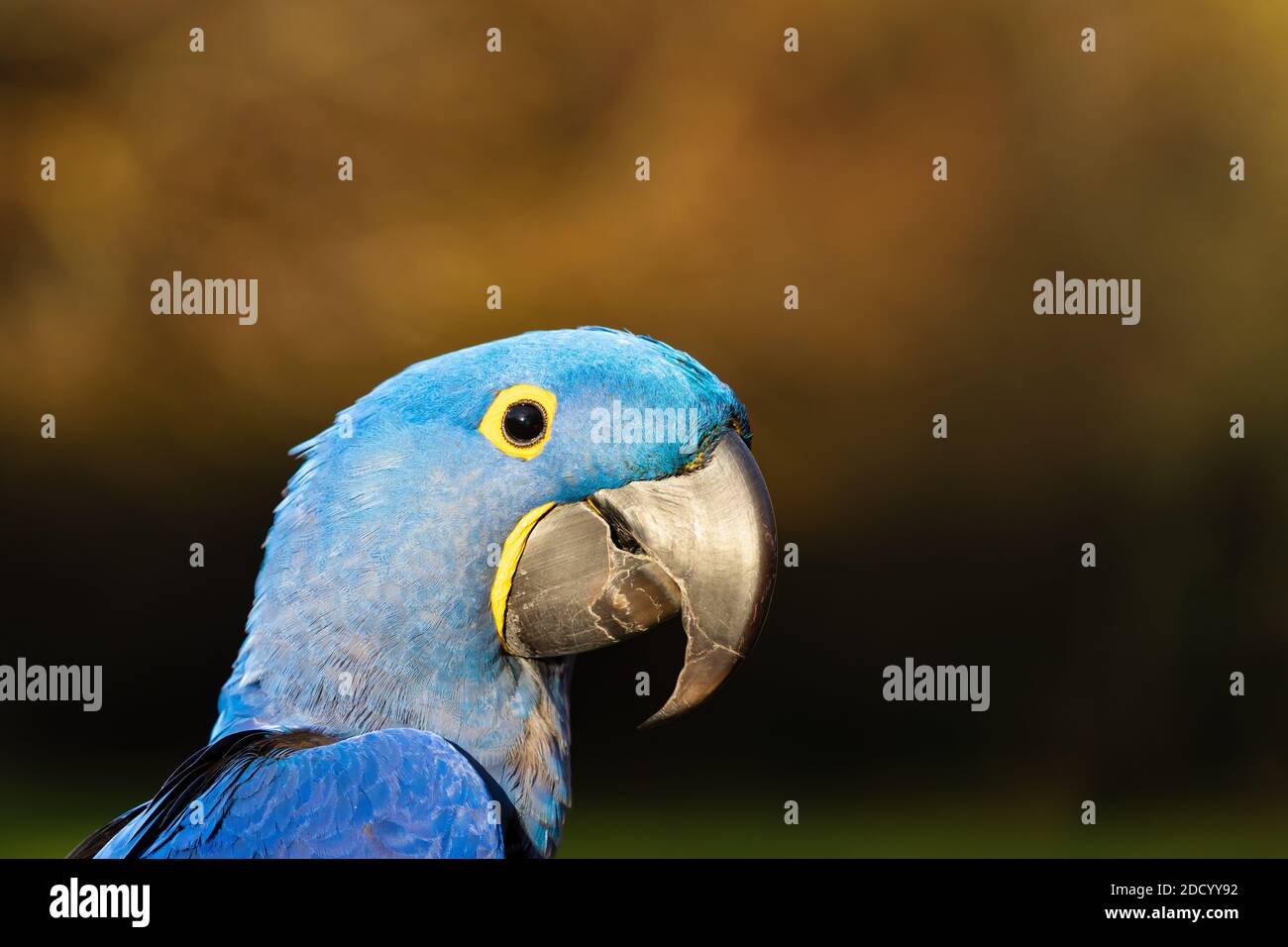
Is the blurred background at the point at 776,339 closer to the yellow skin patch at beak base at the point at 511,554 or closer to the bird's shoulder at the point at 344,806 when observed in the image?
the yellow skin patch at beak base at the point at 511,554

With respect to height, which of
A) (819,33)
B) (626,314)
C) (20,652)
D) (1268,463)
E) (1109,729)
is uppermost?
(819,33)

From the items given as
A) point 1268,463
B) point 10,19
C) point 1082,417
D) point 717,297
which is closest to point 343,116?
point 10,19

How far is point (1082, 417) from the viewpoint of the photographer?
6809mm

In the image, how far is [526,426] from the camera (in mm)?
2252

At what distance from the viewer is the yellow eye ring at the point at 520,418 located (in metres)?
2.26

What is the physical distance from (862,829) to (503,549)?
532 centimetres

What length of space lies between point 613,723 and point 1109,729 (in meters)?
3.27

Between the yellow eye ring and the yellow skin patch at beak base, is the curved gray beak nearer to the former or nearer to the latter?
the yellow skin patch at beak base

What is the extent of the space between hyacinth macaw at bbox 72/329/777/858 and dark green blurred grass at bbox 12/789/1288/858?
428 cm

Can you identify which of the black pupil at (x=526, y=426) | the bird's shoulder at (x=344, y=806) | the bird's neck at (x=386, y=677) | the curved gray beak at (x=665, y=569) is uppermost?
the black pupil at (x=526, y=426)

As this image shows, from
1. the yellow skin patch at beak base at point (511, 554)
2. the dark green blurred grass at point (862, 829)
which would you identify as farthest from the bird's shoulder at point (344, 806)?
the dark green blurred grass at point (862, 829)

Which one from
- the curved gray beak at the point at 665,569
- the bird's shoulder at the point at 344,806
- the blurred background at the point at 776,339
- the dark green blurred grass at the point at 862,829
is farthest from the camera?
the dark green blurred grass at the point at 862,829

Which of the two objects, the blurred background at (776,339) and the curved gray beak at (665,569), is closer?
the curved gray beak at (665,569)
